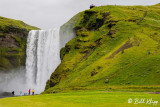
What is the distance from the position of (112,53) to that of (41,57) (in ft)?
133

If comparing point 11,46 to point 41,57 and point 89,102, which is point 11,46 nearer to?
point 41,57

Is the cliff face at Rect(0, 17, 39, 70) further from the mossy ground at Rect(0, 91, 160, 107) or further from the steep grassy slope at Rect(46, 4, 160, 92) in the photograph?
the mossy ground at Rect(0, 91, 160, 107)

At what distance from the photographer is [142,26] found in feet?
187

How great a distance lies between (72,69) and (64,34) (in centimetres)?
2997

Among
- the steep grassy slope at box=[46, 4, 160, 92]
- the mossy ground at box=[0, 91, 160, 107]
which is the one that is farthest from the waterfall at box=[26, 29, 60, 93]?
the mossy ground at box=[0, 91, 160, 107]

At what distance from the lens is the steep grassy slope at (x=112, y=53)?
1436 inches

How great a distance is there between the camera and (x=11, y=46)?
8212 centimetres

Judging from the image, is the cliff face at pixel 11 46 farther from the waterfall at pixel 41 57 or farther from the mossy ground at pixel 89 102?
the mossy ground at pixel 89 102

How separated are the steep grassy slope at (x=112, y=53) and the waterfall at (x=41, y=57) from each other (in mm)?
9604

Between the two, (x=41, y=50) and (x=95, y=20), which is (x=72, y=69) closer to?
(x=95, y=20)

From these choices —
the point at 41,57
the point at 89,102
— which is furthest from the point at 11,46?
the point at 89,102

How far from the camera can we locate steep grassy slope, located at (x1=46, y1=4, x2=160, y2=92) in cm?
3647

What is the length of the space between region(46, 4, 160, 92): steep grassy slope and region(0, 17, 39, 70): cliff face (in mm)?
25654

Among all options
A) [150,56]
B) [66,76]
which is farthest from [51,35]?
[150,56]
